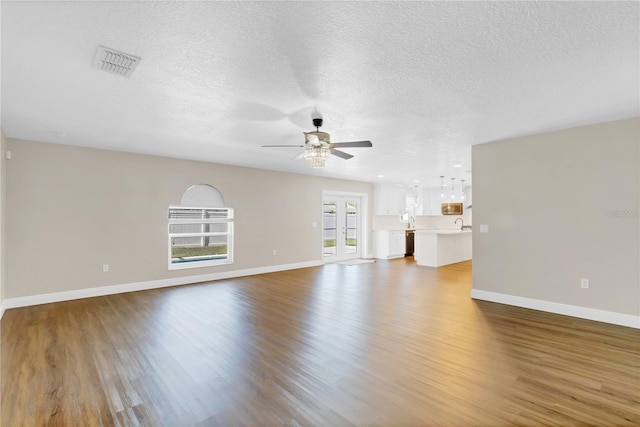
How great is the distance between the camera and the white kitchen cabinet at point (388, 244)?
9523mm

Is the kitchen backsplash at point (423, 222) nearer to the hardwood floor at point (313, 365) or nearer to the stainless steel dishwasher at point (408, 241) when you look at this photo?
the stainless steel dishwasher at point (408, 241)

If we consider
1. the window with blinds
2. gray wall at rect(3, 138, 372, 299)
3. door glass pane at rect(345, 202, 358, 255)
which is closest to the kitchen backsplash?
door glass pane at rect(345, 202, 358, 255)

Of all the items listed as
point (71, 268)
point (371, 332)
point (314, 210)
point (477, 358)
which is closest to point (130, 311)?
point (71, 268)

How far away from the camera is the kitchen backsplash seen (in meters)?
10.2

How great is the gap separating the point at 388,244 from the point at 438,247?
1.83 metres

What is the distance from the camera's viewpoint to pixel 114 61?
2.27 meters

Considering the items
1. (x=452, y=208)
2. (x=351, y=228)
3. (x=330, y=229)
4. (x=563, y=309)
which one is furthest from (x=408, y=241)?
(x=563, y=309)

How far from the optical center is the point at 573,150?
13.0 feet

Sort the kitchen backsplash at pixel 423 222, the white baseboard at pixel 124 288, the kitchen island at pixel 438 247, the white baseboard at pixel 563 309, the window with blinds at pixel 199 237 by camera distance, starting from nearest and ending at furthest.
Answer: the white baseboard at pixel 563 309 < the white baseboard at pixel 124 288 < the window with blinds at pixel 199 237 < the kitchen island at pixel 438 247 < the kitchen backsplash at pixel 423 222

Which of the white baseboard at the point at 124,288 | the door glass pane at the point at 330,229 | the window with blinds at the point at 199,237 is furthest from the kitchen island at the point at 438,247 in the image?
the window with blinds at the point at 199,237

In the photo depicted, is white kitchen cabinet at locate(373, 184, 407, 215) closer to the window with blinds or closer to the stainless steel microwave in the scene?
the stainless steel microwave

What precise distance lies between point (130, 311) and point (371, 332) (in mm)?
3365

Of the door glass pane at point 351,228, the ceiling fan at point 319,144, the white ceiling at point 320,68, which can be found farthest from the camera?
the door glass pane at point 351,228

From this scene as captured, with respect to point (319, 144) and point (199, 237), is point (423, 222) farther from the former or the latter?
point (319, 144)
